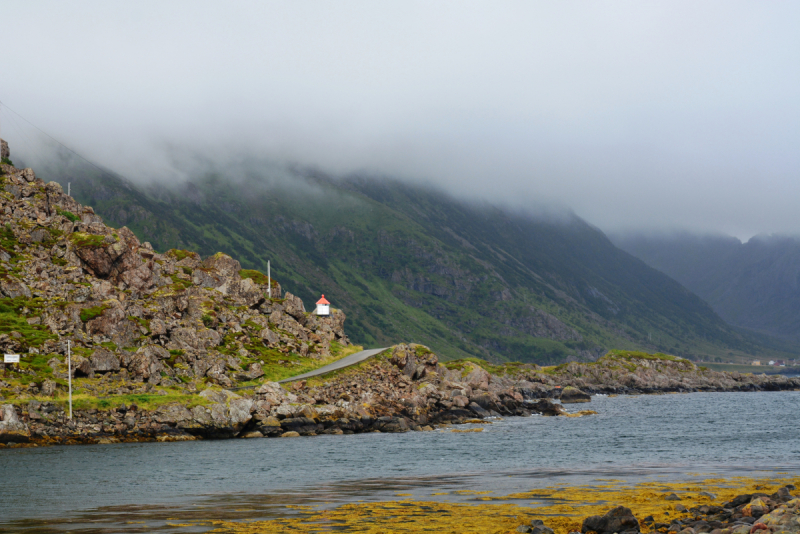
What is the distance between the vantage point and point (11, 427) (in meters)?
88.9

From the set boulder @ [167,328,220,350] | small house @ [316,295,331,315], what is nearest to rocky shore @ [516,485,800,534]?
boulder @ [167,328,220,350]

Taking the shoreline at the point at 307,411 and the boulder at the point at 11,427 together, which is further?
the shoreline at the point at 307,411

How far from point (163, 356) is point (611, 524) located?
105m

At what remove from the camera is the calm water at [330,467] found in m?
42.8

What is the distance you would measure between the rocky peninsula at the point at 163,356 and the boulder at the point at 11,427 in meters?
0.15

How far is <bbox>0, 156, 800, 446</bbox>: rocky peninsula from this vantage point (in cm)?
9906

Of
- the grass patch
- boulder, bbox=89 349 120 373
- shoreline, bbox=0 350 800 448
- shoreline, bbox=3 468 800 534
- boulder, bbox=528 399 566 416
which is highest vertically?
the grass patch

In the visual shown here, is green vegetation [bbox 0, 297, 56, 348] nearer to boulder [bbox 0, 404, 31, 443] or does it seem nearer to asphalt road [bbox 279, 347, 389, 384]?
boulder [bbox 0, 404, 31, 443]

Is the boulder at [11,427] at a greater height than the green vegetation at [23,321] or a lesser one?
lesser

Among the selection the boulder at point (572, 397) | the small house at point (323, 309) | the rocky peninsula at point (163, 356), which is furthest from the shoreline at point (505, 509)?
the boulder at point (572, 397)

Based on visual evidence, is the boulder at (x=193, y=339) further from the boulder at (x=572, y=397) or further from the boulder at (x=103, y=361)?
the boulder at (x=572, y=397)

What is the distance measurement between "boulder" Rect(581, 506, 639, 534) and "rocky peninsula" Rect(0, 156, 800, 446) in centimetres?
7952

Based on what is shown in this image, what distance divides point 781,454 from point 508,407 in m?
84.2

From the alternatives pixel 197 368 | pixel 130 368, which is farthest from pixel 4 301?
pixel 197 368
